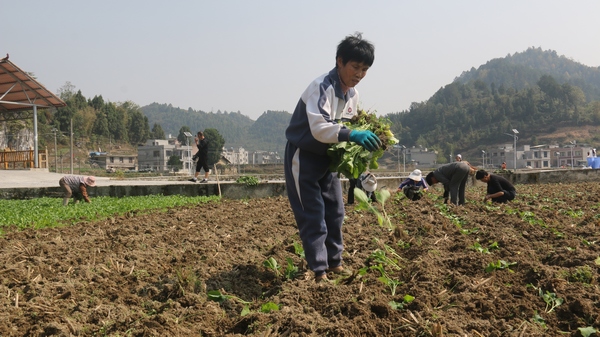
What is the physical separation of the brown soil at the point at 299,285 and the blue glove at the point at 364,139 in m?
0.90

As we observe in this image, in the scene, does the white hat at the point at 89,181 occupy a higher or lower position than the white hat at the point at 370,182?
lower

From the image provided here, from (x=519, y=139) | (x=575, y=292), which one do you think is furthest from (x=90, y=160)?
(x=519, y=139)

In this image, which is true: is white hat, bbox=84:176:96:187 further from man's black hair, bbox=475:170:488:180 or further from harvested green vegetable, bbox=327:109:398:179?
harvested green vegetable, bbox=327:109:398:179

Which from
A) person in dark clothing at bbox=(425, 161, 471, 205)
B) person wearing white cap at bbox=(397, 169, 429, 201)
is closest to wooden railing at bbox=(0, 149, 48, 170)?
person wearing white cap at bbox=(397, 169, 429, 201)

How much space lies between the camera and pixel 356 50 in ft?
11.8

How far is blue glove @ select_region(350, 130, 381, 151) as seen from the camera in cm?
336

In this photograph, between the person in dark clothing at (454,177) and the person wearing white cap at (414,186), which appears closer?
the person in dark clothing at (454,177)

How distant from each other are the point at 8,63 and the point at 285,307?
75.2 ft

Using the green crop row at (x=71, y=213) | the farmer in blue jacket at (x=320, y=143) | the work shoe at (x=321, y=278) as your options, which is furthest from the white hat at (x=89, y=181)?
the work shoe at (x=321, y=278)

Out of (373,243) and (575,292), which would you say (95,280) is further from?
(575,292)

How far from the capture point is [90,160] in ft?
266

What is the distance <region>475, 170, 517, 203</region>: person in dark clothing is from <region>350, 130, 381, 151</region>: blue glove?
699 cm

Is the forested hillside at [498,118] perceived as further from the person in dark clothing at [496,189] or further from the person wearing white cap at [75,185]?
the person wearing white cap at [75,185]

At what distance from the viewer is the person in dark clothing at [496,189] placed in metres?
9.75
